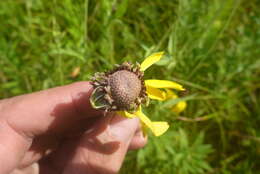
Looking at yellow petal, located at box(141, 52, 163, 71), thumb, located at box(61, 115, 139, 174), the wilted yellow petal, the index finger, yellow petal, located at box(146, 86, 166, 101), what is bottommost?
thumb, located at box(61, 115, 139, 174)

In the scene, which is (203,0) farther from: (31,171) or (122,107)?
(31,171)

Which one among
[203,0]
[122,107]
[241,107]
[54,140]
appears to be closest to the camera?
[122,107]

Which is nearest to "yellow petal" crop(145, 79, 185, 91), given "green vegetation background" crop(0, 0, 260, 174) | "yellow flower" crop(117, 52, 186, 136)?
"yellow flower" crop(117, 52, 186, 136)

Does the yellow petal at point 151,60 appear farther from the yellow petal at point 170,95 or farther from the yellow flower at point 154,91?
the yellow petal at point 170,95

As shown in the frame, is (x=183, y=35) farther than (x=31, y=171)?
Yes

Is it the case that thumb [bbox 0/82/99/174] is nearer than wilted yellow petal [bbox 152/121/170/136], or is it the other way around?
wilted yellow petal [bbox 152/121/170/136]

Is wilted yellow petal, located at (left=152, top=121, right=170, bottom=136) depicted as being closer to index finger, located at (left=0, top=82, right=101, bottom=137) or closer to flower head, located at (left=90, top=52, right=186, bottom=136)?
flower head, located at (left=90, top=52, right=186, bottom=136)

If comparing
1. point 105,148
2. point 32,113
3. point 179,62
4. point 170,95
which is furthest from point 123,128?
point 179,62

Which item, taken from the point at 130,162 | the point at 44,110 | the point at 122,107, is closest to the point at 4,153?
the point at 44,110
